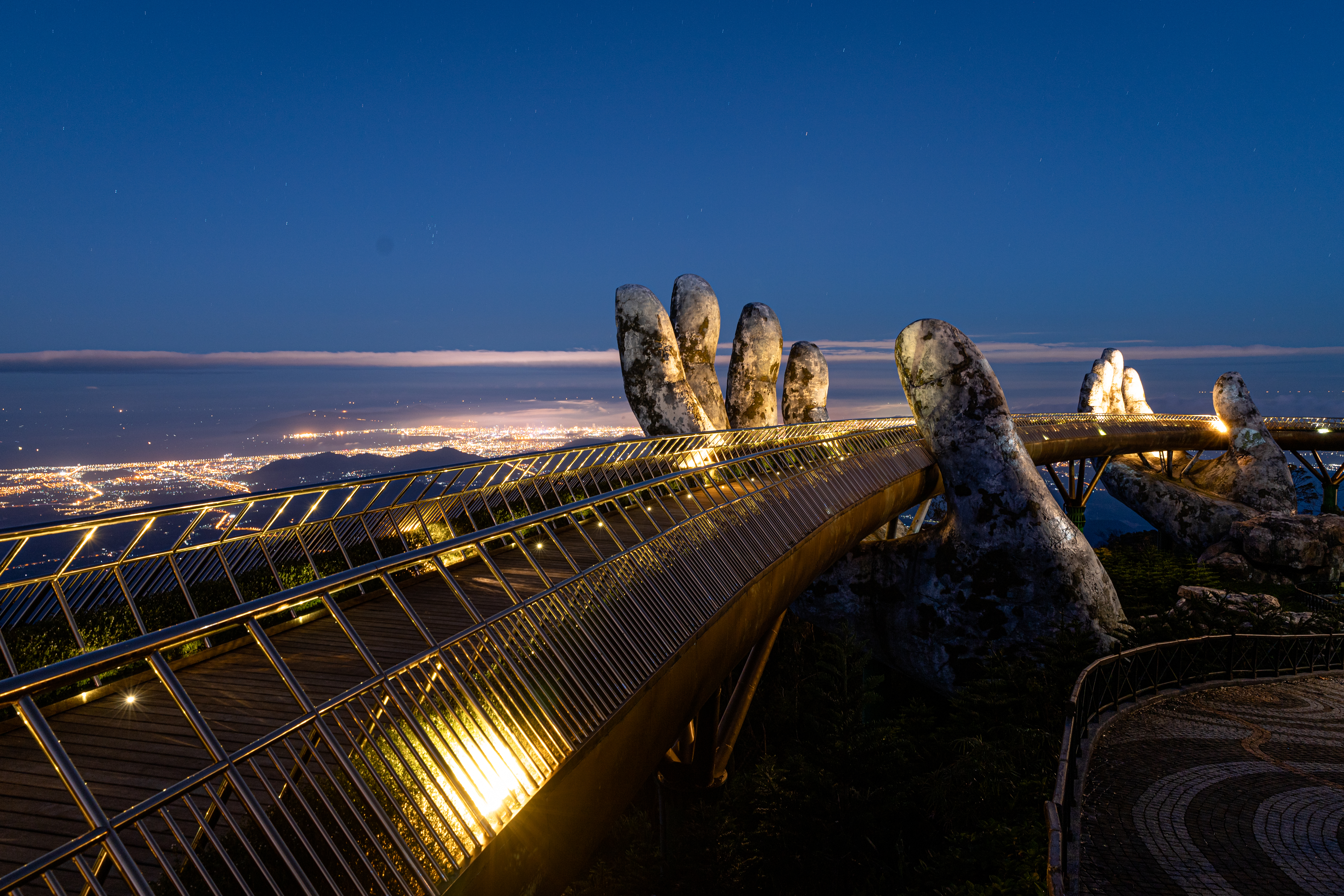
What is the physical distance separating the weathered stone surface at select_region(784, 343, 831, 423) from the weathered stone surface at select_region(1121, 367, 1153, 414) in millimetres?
23838

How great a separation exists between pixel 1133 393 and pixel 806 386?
25323mm

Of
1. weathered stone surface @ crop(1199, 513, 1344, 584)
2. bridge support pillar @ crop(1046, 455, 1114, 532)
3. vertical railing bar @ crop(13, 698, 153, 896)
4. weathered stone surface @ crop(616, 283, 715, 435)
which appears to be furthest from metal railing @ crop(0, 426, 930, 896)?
bridge support pillar @ crop(1046, 455, 1114, 532)

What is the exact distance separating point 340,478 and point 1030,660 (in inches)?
561

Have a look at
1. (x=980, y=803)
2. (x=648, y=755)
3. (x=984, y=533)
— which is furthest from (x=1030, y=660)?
(x=648, y=755)

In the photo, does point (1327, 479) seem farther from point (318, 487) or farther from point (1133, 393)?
point (318, 487)

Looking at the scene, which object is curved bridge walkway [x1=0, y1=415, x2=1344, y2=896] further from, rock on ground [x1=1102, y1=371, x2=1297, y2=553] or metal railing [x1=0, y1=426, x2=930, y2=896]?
rock on ground [x1=1102, y1=371, x2=1297, y2=553]

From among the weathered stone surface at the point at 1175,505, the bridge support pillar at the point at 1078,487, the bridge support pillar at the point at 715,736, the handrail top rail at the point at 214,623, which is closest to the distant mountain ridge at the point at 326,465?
the bridge support pillar at the point at 715,736

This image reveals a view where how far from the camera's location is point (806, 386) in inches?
1299

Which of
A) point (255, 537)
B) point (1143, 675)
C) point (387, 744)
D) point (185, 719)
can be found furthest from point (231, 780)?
point (1143, 675)

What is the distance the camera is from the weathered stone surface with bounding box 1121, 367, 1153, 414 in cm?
4472

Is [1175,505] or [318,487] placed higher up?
[318,487]

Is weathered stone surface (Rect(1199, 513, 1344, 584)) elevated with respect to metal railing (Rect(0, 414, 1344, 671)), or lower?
lower

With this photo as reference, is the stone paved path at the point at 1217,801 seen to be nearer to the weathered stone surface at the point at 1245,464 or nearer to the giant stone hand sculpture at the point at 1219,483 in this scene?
the giant stone hand sculpture at the point at 1219,483

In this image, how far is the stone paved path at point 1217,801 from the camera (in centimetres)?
715
